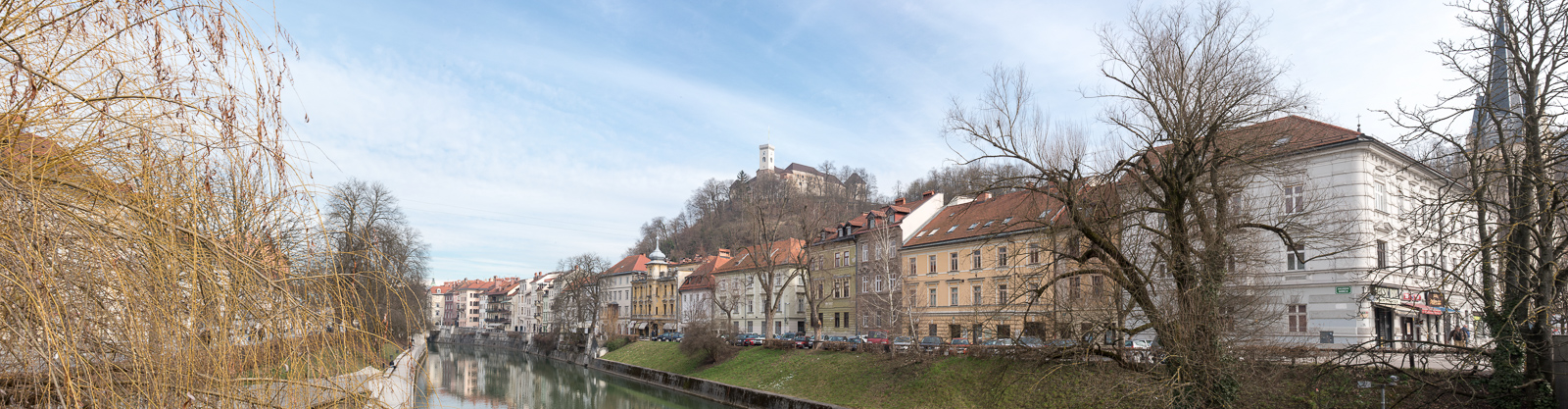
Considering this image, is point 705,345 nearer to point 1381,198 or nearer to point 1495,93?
point 1381,198

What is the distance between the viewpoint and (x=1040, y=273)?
48.6 ft

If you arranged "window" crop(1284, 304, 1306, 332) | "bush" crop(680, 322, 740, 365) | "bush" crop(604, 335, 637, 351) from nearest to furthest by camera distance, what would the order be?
"window" crop(1284, 304, 1306, 332)
"bush" crop(680, 322, 740, 365)
"bush" crop(604, 335, 637, 351)

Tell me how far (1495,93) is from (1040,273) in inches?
259

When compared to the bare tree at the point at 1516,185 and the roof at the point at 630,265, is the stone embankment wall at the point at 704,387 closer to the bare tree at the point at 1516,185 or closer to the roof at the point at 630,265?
the bare tree at the point at 1516,185

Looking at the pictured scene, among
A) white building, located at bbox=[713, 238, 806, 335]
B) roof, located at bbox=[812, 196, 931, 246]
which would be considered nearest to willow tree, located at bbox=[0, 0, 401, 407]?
roof, located at bbox=[812, 196, 931, 246]

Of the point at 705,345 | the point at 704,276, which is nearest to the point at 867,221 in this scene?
the point at 705,345

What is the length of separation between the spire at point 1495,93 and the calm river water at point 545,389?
23.8 meters

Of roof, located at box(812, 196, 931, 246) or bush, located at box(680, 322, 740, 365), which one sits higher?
roof, located at box(812, 196, 931, 246)

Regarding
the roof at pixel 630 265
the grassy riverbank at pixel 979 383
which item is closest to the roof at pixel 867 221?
the grassy riverbank at pixel 979 383

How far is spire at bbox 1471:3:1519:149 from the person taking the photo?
11.1 meters

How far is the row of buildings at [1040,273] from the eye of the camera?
1474 cm

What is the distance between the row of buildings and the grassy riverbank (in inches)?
43.1

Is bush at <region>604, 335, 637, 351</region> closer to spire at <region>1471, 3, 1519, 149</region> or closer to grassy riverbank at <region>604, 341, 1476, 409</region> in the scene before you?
grassy riverbank at <region>604, 341, 1476, 409</region>

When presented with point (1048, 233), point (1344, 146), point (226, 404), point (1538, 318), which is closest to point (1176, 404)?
point (1048, 233)
